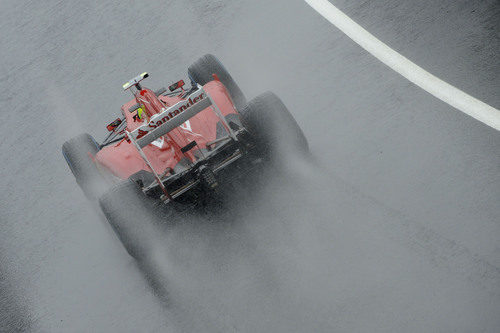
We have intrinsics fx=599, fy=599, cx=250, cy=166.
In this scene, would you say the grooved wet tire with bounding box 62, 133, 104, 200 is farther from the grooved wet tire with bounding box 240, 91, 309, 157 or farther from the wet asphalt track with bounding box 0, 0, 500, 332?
the grooved wet tire with bounding box 240, 91, 309, 157

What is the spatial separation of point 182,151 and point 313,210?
69.5 inches

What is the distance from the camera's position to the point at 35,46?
12617mm

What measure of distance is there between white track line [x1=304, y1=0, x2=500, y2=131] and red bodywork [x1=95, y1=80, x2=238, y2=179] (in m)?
2.56

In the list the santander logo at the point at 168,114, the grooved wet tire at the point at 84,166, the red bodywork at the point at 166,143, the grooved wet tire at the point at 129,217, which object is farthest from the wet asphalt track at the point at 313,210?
the santander logo at the point at 168,114

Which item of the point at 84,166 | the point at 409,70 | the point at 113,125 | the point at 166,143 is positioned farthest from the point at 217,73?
the point at 409,70

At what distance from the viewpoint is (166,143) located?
7863mm

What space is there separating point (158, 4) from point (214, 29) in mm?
1834

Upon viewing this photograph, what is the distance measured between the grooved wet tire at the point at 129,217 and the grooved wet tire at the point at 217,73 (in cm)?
223

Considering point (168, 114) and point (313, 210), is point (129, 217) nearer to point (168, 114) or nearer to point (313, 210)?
point (168, 114)

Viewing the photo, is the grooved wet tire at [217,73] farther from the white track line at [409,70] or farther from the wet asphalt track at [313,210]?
the white track line at [409,70]

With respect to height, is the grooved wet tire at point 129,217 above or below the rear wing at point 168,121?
below

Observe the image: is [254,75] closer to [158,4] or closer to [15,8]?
[158,4]

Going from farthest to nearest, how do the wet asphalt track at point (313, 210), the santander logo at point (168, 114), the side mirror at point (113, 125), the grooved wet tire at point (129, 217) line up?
the side mirror at point (113, 125) → the santander logo at point (168, 114) → the grooved wet tire at point (129, 217) → the wet asphalt track at point (313, 210)

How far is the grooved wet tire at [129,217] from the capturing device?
23.0 ft
